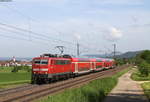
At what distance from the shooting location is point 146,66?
5375 centimetres

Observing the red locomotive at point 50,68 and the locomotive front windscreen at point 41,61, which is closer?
the red locomotive at point 50,68

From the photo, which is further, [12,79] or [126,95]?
[12,79]

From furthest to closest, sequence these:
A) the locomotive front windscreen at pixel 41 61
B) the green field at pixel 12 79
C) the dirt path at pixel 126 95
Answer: the green field at pixel 12 79 → the locomotive front windscreen at pixel 41 61 → the dirt path at pixel 126 95

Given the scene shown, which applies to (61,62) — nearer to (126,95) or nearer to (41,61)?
(41,61)

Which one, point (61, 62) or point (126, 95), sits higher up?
point (61, 62)

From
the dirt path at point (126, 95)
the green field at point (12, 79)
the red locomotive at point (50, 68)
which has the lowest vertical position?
the dirt path at point (126, 95)

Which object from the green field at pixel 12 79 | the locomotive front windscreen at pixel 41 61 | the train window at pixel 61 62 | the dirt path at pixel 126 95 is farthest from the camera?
the train window at pixel 61 62

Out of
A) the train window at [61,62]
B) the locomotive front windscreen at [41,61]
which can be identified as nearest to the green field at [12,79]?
the locomotive front windscreen at [41,61]

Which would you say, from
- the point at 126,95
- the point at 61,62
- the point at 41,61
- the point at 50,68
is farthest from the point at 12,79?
the point at 126,95

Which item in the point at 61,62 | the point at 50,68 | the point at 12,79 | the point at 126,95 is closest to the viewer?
the point at 126,95

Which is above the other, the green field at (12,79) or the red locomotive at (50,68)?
the red locomotive at (50,68)

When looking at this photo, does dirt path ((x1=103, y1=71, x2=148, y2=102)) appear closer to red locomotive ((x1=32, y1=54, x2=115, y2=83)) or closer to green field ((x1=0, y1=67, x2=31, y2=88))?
red locomotive ((x1=32, y1=54, x2=115, y2=83))

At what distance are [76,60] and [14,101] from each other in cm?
2735

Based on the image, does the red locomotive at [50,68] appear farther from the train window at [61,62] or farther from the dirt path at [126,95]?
the dirt path at [126,95]
